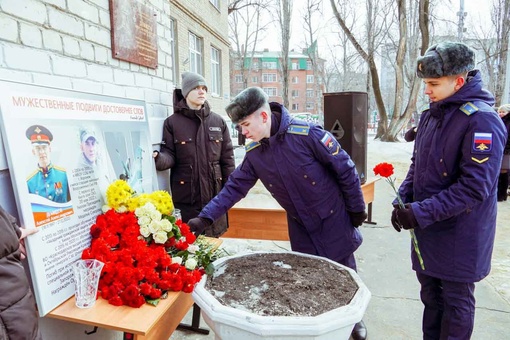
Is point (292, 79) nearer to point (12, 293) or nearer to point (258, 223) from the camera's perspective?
point (258, 223)

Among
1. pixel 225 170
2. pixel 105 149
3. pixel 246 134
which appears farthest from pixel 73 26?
pixel 225 170

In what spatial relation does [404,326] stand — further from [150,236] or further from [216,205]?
[150,236]

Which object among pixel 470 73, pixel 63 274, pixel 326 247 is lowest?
pixel 326 247

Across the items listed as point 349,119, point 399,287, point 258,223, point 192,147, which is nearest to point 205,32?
point 349,119

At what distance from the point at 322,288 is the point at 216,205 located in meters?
0.81

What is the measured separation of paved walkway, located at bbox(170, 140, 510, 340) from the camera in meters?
2.65

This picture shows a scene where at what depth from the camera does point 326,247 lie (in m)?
2.18

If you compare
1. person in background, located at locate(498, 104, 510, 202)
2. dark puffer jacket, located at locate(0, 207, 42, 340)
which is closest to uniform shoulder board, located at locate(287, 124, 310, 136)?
dark puffer jacket, located at locate(0, 207, 42, 340)

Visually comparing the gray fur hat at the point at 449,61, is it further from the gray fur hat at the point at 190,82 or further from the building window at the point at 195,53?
the building window at the point at 195,53

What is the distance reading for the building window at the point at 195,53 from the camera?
1209 centimetres

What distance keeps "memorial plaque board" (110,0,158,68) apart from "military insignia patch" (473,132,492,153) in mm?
2009

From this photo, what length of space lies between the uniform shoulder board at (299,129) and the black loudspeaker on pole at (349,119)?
8.91 feet

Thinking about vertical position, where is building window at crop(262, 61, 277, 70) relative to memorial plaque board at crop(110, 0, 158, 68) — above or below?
above

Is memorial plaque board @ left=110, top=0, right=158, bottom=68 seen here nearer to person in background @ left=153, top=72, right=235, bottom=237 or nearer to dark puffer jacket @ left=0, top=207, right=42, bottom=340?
person in background @ left=153, top=72, right=235, bottom=237
